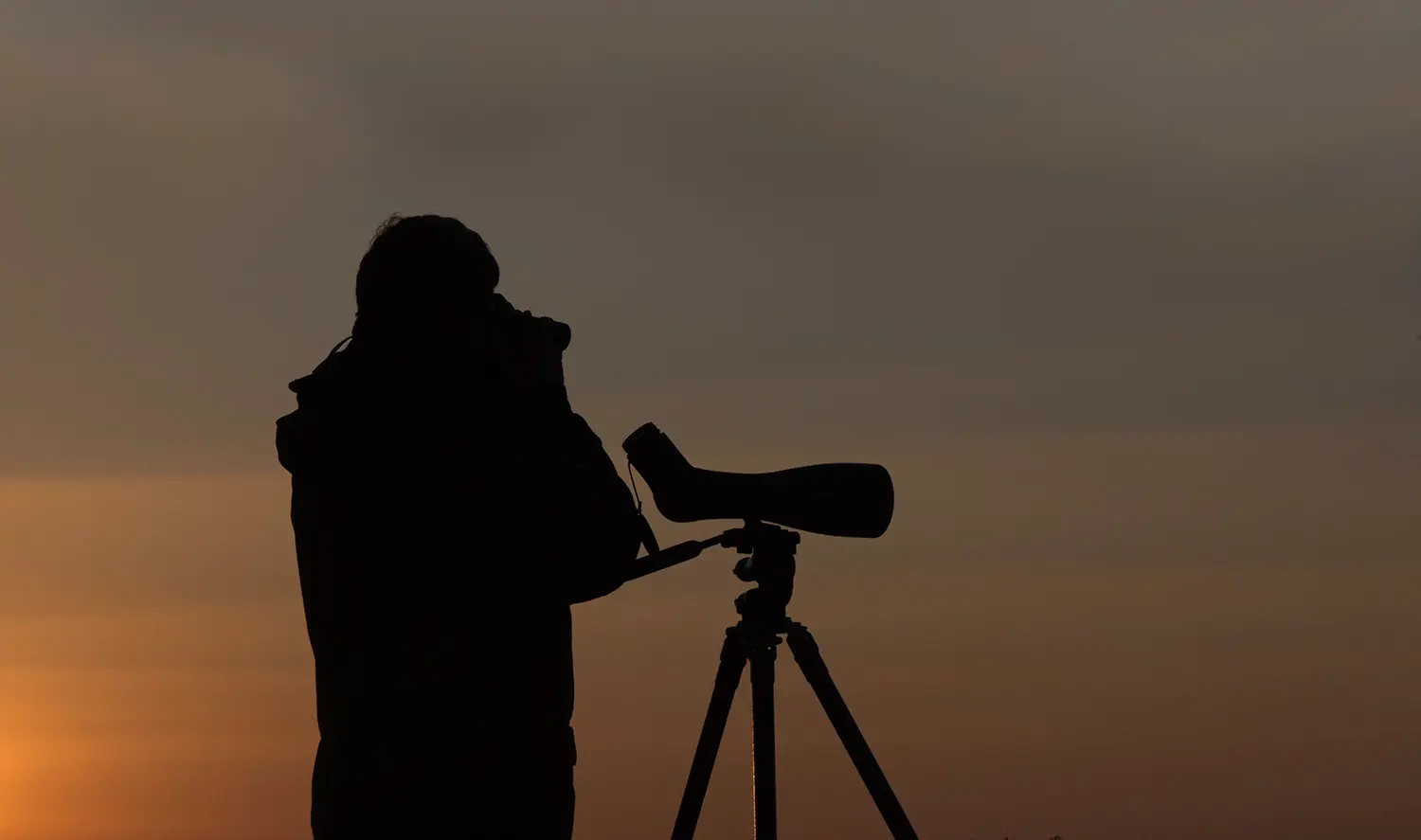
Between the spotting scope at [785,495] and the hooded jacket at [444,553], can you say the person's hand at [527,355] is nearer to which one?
the hooded jacket at [444,553]

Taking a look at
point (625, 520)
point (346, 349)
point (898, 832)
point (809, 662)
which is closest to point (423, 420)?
point (346, 349)

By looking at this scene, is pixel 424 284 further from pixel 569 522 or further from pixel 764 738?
pixel 764 738

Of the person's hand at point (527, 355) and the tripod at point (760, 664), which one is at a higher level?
the person's hand at point (527, 355)

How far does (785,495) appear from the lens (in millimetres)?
4488

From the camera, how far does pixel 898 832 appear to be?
172 inches

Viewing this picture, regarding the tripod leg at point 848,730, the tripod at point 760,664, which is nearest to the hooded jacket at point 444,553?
the tripod at point 760,664

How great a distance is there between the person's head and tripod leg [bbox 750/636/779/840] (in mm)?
1255

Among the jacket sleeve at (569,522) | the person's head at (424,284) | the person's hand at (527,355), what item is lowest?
the jacket sleeve at (569,522)

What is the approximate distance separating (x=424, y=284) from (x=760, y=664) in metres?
1.42

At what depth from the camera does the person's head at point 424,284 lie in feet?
14.8

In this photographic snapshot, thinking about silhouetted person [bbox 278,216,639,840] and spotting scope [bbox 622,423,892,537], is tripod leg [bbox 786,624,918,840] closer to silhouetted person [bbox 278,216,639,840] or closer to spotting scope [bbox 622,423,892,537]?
spotting scope [bbox 622,423,892,537]

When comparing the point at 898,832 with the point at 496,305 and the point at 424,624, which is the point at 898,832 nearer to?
the point at 424,624

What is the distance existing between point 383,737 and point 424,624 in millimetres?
326

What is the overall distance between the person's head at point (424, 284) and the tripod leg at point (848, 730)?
1.31m
